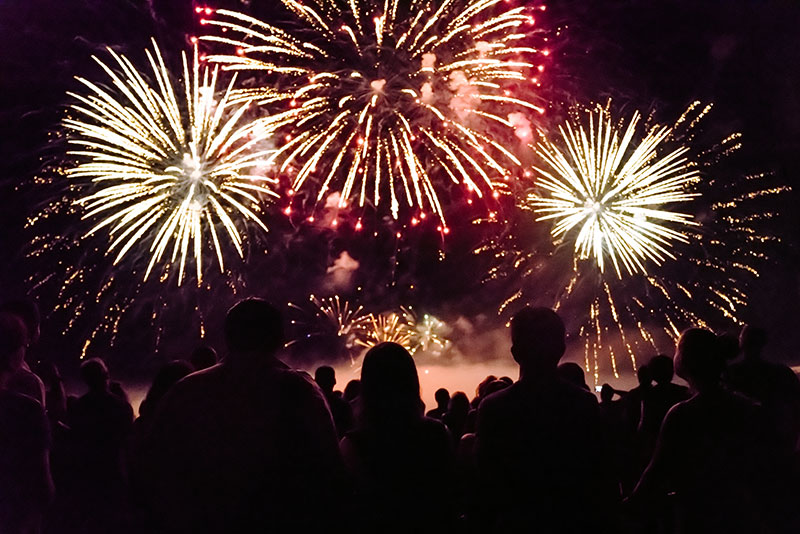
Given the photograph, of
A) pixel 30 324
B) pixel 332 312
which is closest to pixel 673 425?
pixel 30 324

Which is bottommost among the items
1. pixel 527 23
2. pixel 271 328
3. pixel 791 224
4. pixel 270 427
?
pixel 270 427

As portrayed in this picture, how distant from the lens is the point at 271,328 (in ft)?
11.2

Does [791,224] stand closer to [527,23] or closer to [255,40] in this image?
[527,23]

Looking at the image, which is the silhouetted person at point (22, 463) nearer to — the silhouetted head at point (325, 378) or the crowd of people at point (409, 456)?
the crowd of people at point (409, 456)

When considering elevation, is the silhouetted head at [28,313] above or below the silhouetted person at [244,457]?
above

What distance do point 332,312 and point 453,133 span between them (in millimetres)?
9580

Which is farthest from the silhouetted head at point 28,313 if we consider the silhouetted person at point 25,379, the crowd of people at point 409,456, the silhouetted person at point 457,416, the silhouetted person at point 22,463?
the silhouetted person at point 457,416

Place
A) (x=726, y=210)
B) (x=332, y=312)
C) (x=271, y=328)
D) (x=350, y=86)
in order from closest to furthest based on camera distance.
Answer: (x=271, y=328)
(x=350, y=86)
(x=726, y=210)
(x=332, y=312)

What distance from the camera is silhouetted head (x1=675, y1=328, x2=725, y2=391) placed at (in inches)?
146

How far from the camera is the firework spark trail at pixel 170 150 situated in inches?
510

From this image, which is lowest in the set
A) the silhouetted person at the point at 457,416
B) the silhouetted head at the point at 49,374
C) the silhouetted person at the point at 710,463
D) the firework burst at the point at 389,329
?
the silhouetted person at the point at 710,463

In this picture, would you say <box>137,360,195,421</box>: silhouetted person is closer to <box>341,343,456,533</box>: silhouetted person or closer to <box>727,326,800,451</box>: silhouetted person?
<box>341,343,456,533</box>: silhouetted person

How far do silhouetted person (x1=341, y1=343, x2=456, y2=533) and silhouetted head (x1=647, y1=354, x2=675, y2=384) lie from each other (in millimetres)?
2517

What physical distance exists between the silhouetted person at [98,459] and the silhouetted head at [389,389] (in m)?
2.45
